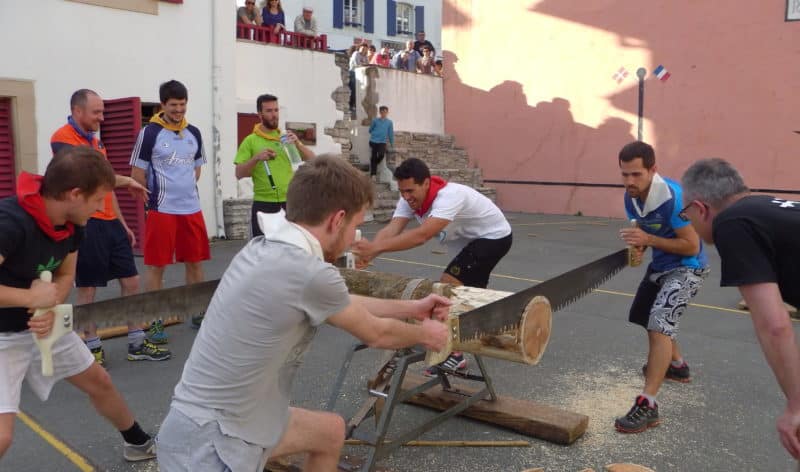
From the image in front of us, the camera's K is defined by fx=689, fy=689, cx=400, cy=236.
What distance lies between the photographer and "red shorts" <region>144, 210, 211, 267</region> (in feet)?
18.2

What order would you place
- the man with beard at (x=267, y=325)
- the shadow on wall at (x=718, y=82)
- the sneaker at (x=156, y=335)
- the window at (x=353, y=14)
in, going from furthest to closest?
the window at (x=353, y=14) < the shadow on wall at (x=718, y=82) < the sneaker at (x=156, y=335) < the man with beard at (x=267, y=325)

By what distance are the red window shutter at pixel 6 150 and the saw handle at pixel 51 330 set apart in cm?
769

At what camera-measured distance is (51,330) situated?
8.87 ft

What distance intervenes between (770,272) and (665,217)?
2018 millimetres

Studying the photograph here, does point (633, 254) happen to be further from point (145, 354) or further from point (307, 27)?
point (307, 27)

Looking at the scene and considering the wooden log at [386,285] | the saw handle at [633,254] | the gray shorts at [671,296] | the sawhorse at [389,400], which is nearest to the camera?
the sawhorse at [389,400]

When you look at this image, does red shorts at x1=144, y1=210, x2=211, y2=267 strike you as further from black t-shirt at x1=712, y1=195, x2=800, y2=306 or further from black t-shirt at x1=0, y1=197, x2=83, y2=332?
black t-shirt at x1=712, y1=195, x2=800, y2=306

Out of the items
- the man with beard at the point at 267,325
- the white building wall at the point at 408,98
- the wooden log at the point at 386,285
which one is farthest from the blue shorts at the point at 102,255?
the white building wall at the point at 408,98

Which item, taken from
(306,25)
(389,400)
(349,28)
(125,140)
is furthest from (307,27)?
(349,28)

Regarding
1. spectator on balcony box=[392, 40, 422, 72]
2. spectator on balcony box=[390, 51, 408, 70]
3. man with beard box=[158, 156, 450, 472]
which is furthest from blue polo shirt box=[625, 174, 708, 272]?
spectator on balcony box=[390, 51, 408, 70]

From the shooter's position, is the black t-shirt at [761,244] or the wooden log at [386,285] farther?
the wooden log at [386,285]

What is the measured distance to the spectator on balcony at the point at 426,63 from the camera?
19719mm

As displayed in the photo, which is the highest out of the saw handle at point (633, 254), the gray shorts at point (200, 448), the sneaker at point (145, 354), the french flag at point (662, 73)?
the french flag at point (662, 73)

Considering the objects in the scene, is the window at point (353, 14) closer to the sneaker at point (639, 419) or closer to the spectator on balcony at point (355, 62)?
the spectator on balcony at point (355, 62)
